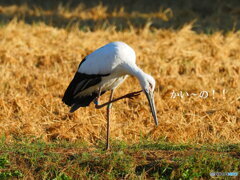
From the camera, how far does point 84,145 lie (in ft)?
21.3

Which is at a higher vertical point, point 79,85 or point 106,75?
point 106,75

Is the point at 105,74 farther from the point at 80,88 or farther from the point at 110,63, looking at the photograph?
the point at 80,88

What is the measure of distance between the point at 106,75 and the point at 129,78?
8.54 feet

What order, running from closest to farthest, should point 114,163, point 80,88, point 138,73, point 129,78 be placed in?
1. point 114,163
2. point 138,73
3. point 80,88
4. point 129,78

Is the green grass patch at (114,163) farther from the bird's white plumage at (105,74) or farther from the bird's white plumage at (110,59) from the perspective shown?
the bird's white plumage at (110,59)

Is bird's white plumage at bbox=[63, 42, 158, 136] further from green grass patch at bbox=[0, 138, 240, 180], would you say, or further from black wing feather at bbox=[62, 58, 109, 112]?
green grass patch at bbox=[0, 138, 240, 180]

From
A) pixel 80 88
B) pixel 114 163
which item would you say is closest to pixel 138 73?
pixel 80 88

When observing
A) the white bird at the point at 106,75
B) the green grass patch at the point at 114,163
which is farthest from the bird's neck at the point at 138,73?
the green grass patch at the point at 114,163

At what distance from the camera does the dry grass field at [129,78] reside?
707 cm

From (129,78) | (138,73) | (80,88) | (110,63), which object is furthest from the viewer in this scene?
(129,78)


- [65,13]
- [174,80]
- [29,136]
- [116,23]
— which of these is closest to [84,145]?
[29,136]

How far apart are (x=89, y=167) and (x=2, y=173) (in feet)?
2.69

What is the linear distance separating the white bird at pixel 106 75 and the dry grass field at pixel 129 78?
20.2 inches

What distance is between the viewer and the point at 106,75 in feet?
20.8
